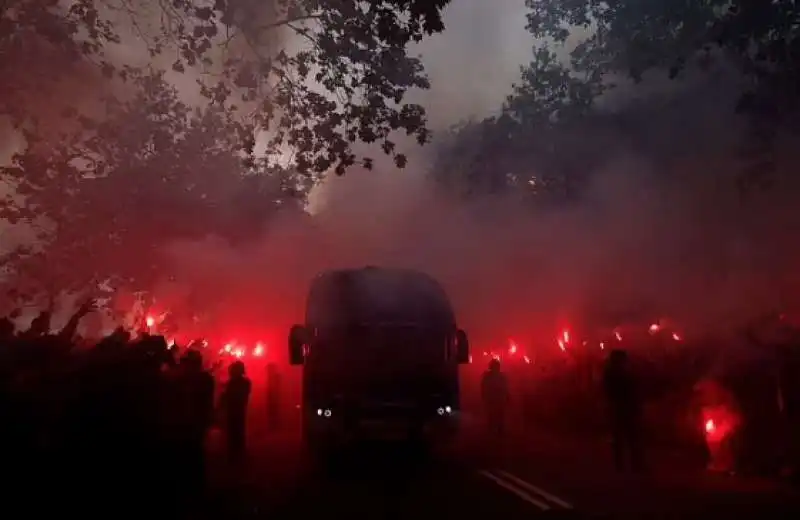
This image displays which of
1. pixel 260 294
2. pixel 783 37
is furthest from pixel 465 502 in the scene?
pixel 260 294

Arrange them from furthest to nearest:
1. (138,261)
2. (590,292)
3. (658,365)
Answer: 1. (138,261)
2. (590,292)
3. (658,365)

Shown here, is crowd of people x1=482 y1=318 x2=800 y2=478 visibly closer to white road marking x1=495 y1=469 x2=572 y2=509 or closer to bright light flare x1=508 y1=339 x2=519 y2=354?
white road marking x1=495 y1=469 x2=572 y2=509

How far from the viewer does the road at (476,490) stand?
720cm

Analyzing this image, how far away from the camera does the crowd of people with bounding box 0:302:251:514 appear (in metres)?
5.56

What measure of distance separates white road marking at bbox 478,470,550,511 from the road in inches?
0.4

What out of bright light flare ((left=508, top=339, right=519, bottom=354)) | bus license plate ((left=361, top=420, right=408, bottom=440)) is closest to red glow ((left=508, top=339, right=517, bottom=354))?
bright light flare ((left=508, top=339, right=519, bottom=354))

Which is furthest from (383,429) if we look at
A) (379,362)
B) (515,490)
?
(515,490)

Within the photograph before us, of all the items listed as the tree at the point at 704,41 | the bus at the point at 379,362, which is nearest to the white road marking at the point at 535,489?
the bus at the point at 379,362

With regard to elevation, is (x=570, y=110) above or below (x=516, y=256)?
above

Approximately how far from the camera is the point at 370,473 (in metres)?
10.5

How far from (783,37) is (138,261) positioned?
58.2 ft

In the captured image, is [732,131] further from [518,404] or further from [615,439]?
[615,439]

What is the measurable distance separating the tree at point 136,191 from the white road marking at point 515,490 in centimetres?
931

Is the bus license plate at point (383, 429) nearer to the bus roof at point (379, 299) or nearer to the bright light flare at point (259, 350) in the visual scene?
the bus roof at point (379, 299)
